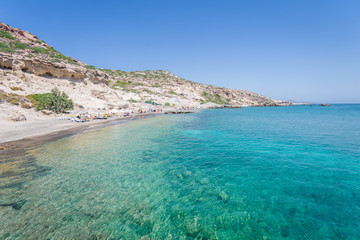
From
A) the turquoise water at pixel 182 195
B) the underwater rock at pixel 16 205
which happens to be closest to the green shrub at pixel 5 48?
the turquoise water at pixel 182 195

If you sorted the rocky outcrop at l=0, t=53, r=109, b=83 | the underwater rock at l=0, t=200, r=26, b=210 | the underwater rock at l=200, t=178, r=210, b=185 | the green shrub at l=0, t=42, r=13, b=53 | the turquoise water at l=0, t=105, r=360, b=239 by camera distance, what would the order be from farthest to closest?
the green shrub at l=0, t=42, r=13, b=53 → the rocky outcrop at l=0, t=53, r=109, b=83 → the underwater rock at l=200, t=178, r=210, b=185 → the underwater rock at l=0, t=200, r=26, b=210 → the turquoise water at l=0, t=105, r=360, b=239

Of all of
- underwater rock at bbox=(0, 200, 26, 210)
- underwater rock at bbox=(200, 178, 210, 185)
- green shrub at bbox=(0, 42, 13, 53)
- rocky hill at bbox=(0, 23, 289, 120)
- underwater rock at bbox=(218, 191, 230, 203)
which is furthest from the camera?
green shrub at bbox=(0, 42, 13, 53)

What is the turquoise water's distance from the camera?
14.5ft

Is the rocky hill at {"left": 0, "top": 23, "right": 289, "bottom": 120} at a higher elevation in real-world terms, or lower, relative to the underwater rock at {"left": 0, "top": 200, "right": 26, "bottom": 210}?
higher

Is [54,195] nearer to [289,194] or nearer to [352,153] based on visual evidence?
[289,194]

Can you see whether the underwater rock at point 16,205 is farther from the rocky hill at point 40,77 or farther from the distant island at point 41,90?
the rocky hill at point 40,77

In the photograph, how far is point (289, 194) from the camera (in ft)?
19.8

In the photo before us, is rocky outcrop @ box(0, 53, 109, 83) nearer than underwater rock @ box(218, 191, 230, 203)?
No

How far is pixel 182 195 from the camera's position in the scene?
612cm

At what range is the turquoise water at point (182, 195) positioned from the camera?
443cm

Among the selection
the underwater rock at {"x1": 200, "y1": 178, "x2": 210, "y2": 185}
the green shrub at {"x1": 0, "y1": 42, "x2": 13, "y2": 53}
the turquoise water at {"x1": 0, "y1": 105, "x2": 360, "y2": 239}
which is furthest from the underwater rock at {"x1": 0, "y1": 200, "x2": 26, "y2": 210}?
the green shrub at {"x1": 0, "y1": 42, "x2": 13, "y2": 53}

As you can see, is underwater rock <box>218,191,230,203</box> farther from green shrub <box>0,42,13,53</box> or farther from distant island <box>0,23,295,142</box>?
green shrub <box>0,42,13,53</box>

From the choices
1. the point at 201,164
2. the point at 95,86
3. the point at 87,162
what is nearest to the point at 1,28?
the point at 95,86

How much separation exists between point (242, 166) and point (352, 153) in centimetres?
833
